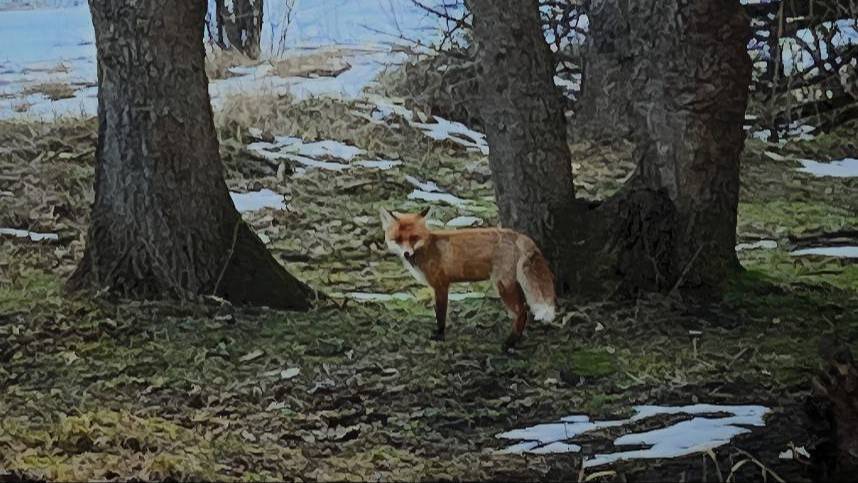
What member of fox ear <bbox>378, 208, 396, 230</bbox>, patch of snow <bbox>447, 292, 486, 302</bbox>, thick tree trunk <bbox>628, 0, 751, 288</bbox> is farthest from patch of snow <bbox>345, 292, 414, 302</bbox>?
thick tree trunk <bbox>628, 0, 751, 288</bbox>

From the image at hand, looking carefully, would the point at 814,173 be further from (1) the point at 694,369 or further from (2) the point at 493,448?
(2) the point at 493,448

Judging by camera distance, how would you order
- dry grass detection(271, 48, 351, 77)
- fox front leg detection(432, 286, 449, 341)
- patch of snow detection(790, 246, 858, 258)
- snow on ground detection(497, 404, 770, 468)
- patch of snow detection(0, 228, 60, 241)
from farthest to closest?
1. dry grass detection(271, 48, 351, 77)
2. patch of snow detection(0, 228, 60, 241)
3. patch of snow detection(790, 246, 858, 258)
4. fox front leg detection(432, 286, 449, 341)
5. snow on ground detection(497, 404, 770, 468)

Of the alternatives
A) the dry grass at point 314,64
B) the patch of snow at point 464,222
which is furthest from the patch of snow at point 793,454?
the dry grass at point 314,64

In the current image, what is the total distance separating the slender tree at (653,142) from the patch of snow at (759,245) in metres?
0.51

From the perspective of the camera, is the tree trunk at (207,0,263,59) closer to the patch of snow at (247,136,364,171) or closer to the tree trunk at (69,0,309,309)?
the patch of snow at (247,136,364,171)

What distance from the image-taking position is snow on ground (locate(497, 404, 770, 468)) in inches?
76.2

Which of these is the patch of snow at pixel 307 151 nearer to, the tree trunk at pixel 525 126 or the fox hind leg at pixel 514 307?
the tree trunk at pixel 525 126

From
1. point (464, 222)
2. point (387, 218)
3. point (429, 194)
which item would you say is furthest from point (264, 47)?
point (387, 218)

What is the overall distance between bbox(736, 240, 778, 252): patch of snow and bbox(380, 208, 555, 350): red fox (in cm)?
112

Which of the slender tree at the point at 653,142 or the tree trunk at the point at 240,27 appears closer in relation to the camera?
the slender tree at the point at 653,142

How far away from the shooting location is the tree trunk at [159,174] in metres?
2.92

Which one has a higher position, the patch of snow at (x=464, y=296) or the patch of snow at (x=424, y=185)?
the patch of snow at (x=424, y=185)

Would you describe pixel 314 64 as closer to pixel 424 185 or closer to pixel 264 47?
pixel 264 47

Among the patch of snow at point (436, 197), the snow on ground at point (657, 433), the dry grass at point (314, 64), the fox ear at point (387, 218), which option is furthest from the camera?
the dry grass at point (314, 64)
